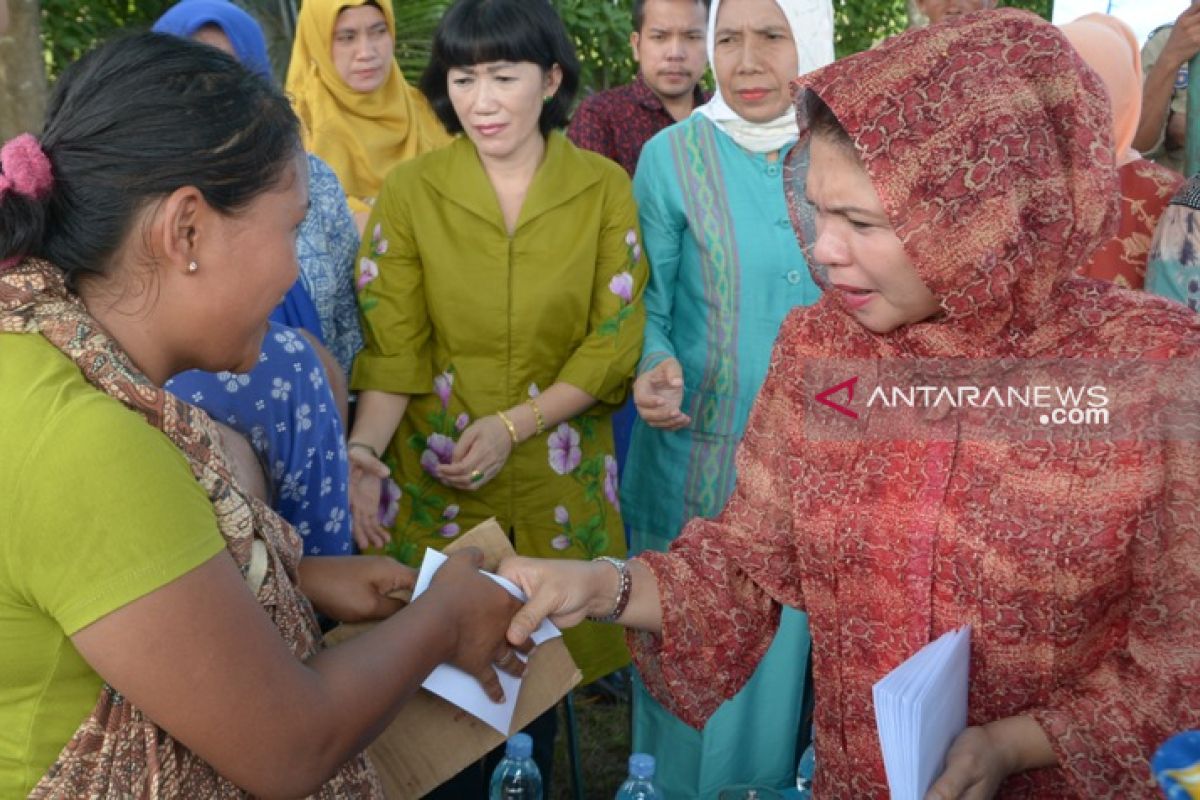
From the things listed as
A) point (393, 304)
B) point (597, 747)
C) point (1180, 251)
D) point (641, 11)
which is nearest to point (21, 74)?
point (641, 11)

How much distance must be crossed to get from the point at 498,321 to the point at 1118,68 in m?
1.69

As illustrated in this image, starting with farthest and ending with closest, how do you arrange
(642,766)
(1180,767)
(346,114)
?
1. (346,114)
2. (642,766)
3. (1180,767)

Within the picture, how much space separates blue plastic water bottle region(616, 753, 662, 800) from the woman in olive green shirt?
866 mm

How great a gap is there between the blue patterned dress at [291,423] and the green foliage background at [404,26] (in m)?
3.43

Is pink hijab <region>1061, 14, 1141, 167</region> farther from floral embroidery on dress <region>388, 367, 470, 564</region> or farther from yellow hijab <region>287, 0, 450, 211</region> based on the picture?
yellow hijab <region>287, 0, 450, 211</region>

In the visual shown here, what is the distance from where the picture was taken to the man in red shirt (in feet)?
15.3

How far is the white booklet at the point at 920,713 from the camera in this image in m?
1.29

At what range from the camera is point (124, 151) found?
4.47 ft

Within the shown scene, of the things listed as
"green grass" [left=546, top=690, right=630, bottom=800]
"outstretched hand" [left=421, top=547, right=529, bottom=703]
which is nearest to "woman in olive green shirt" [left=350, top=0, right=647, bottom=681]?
"green grass" [left=546, top=690, right=630, bottom=800]

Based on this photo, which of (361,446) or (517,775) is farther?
(361,446)

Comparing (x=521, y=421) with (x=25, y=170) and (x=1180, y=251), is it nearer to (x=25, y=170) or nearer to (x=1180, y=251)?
(x=1180, y=251)

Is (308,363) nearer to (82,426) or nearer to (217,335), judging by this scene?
(217,335)

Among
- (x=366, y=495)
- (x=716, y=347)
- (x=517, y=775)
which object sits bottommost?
(x=517, y=775)

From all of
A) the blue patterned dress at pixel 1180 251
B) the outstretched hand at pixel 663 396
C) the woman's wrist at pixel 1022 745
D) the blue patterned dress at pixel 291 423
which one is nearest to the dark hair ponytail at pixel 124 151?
the blue patterned dress at pixel 291 423
